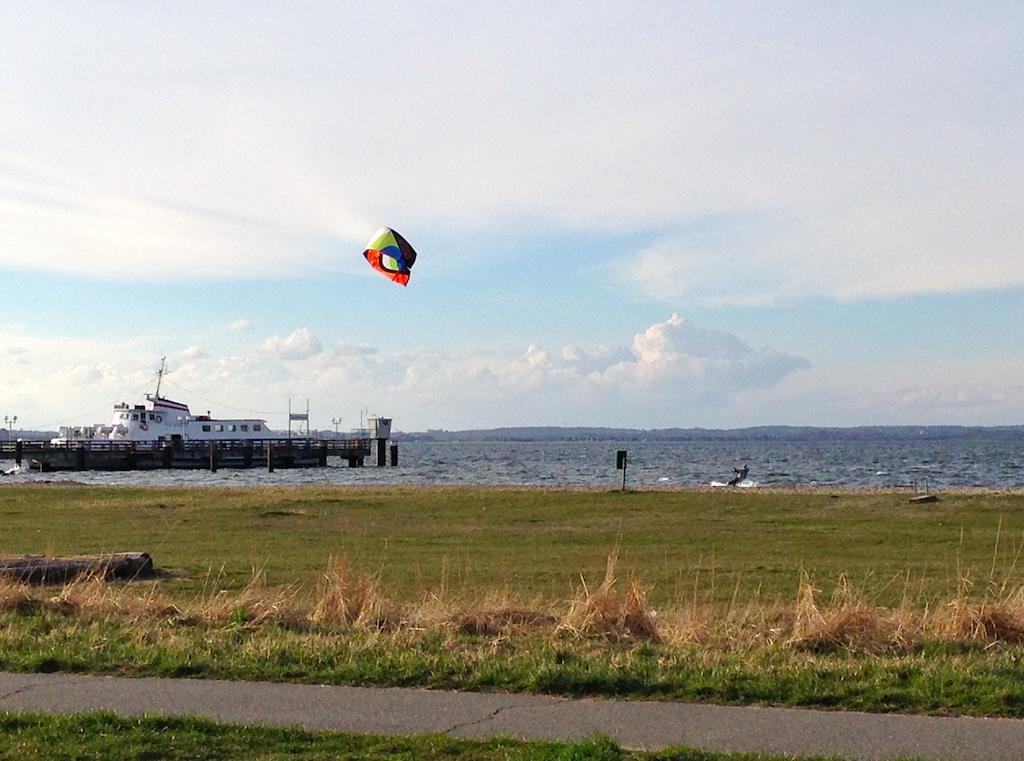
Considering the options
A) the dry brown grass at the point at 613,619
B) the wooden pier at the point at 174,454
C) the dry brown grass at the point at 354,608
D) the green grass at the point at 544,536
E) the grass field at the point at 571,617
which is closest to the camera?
the grass field at the point at 571,617

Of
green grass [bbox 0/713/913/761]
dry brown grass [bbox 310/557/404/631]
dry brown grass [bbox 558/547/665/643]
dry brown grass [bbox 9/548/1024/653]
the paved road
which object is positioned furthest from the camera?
dry brown grass [bbox 310/557/404/631]

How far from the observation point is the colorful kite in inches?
1029

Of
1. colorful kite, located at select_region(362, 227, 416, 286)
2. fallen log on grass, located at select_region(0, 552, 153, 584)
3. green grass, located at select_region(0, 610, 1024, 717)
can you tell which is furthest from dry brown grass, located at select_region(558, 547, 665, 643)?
colorful kite, located at select_region(362, 227, 416, 286)

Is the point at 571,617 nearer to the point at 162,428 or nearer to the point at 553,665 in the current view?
the point at 553,665

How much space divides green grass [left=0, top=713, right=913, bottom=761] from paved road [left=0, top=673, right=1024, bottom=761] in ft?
1.18

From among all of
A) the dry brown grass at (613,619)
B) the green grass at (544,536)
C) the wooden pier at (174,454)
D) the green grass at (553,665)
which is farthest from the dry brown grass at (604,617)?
the wooden pier at (174,454)

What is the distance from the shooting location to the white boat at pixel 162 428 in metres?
106

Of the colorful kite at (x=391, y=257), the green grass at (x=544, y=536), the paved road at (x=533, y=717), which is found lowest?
the green grass at (x=544, y=536)

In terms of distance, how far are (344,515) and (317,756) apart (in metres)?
28.4

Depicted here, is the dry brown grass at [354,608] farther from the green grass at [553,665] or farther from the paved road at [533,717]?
the paved road at [533,717]

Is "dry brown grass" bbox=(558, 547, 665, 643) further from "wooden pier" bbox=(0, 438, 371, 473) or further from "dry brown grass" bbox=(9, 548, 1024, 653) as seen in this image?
"wooden pier" bbox=(0, 438, 371, 473)

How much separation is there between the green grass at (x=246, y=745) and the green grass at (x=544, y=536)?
7.49m

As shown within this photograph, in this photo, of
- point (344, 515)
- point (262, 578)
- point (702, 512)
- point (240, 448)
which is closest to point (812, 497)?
point (702, 512)

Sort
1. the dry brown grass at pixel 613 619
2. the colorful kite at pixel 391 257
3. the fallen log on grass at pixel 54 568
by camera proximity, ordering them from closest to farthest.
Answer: the dry brown grass at pixel 613 619, the fallen log on grass at pixel 54 568, the colorful kite at pixel 391 257
